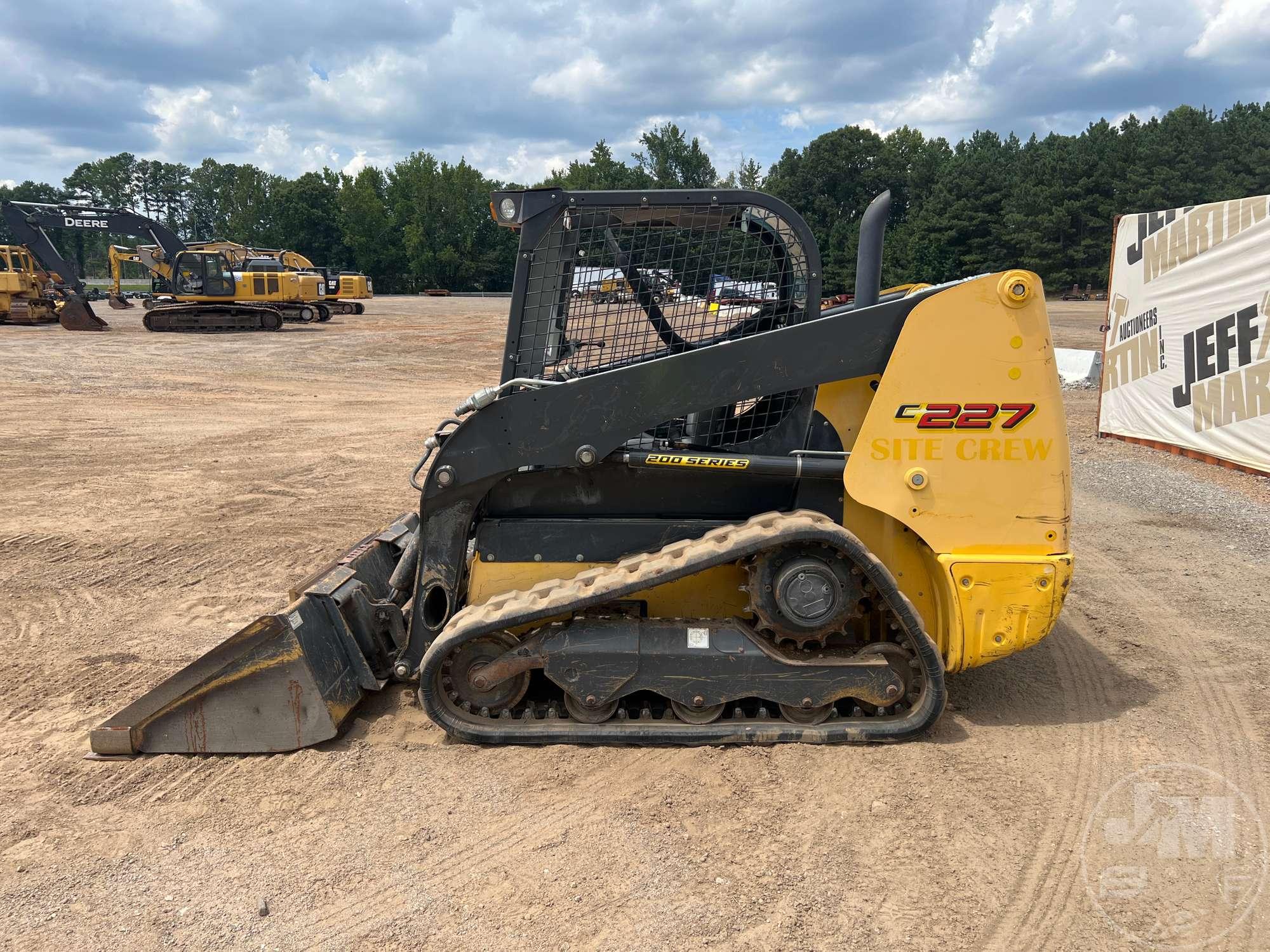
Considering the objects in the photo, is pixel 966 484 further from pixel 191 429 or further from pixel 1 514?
pixel 191 429

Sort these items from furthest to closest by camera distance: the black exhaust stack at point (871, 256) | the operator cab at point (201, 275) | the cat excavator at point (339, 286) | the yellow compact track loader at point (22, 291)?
the cat excavator at point (339, 286), the yellow compact track loader at point (22, 291), the operator cab at point (201, 275), the black exhaust stack at point (871, 256)

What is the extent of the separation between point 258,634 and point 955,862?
300cm

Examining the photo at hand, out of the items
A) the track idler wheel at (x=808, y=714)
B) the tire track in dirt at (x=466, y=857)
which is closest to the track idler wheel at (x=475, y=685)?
the tire track in dirt at (x=466, y=857)

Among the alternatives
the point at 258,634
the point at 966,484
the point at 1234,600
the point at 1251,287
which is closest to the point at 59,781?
the point at 258,634

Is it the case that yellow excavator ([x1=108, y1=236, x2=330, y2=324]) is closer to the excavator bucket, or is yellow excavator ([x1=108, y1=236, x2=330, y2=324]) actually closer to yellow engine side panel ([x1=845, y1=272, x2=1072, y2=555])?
the excavator bucket

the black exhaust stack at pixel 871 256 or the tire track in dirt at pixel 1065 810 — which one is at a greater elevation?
the black exhaust stack at pixel 871 256

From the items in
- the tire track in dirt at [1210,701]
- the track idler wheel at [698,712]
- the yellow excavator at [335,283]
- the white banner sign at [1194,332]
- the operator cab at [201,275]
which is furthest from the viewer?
the yellow excavator at [335,283]

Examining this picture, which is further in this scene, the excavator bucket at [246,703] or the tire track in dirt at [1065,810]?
the excavator bucket at [246,703]

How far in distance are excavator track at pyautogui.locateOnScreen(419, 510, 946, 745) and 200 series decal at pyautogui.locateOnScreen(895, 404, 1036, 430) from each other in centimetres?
59

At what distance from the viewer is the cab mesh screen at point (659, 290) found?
3.97 m

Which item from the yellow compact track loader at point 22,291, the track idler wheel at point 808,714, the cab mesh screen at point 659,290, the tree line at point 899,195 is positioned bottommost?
the track idler wheel at point 808,714

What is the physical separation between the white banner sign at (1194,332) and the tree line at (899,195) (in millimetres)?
19655

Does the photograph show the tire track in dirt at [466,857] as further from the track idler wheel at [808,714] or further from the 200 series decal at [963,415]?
the 200 series decal at [963,415]

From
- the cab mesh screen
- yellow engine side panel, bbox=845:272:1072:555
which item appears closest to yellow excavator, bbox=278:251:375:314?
the cab mesh screen
